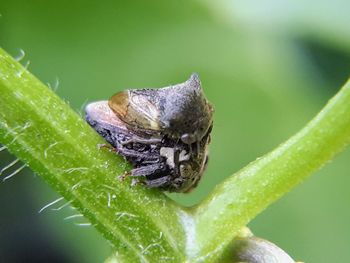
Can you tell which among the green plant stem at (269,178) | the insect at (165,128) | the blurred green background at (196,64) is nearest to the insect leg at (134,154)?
the insect at (165,128)

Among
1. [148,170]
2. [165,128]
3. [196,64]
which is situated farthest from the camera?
[196,64]

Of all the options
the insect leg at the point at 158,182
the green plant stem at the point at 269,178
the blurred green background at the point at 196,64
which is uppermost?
the insect leg at the point at 158,182

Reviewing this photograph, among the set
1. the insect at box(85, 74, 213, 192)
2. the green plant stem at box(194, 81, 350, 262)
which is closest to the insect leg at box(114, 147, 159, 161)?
the insect at box(85, 74, 213, 192)

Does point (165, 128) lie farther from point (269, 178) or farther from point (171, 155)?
point (269, 178)

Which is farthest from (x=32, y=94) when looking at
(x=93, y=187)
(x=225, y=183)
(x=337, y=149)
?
(x=337, y=149)

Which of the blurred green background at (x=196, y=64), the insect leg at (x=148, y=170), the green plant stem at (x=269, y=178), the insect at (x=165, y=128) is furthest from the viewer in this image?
the blurred green background at (x=196, y=64)

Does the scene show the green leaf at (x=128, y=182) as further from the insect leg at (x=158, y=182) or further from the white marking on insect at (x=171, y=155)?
the white marking on insect at (x=171, y=155)

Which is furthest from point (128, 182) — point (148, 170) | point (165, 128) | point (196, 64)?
→ point (196, 64)
